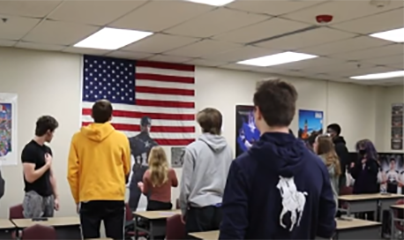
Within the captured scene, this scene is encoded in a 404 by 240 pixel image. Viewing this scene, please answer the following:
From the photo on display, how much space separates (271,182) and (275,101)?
0.32 metres

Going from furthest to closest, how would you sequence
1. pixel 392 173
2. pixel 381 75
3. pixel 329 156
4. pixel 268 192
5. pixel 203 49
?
pixel 392 173
pixel 381 75
pixel 203 49
pixel 329 156
pixel 268 192

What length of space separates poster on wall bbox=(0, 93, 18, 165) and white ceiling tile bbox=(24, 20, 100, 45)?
1073mm

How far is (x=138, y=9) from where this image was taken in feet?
16.4

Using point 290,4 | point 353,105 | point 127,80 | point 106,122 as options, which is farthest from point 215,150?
point 353,105

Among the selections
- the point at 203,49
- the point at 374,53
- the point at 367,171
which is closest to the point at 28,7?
the point at 203,49

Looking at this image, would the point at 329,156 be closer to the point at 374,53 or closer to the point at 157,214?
the point at 157,214

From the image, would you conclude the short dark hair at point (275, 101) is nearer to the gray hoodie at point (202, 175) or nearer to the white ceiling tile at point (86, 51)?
the gray hoodie at point (202, 175)

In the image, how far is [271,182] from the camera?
1.88 meters

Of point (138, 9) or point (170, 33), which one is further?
point (170, 33)

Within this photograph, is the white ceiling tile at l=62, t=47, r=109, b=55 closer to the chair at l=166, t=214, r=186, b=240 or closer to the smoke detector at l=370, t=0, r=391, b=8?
the chair at l=166, t=214, r=186, b=240

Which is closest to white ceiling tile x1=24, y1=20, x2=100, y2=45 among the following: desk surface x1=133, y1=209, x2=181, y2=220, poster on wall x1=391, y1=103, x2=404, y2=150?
desk surface x1=133, y1=209, x2=181, y2=220

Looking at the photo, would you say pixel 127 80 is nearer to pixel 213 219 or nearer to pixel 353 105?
pixel 213 219

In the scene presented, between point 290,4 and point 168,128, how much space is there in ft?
13.9

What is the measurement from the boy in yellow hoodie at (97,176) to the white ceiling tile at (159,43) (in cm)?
248
